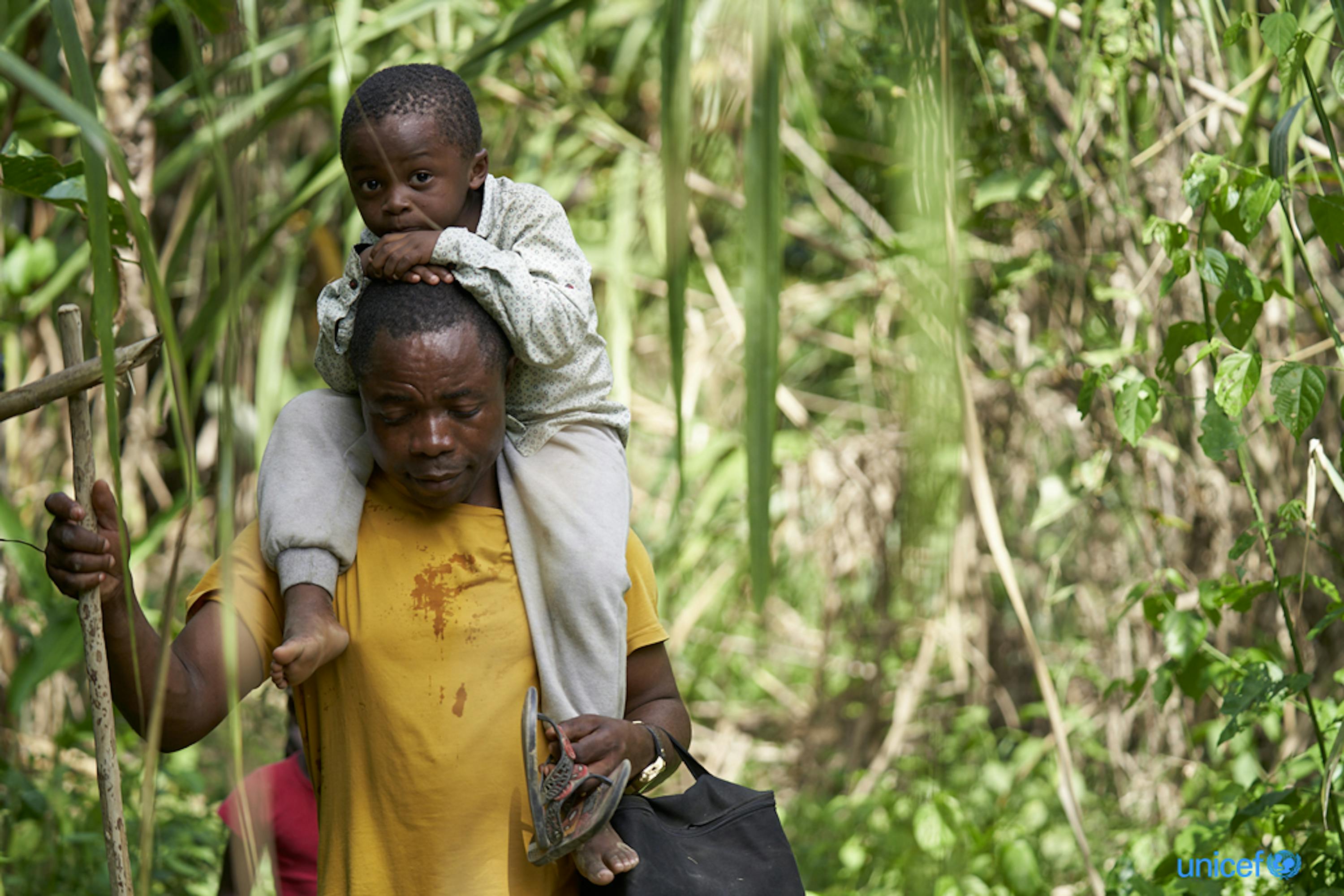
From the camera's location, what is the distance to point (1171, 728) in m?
2.78

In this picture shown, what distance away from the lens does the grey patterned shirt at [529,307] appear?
1.17 metres

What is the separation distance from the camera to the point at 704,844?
1206 mm

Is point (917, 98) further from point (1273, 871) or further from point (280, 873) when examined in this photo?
point (280, 873)

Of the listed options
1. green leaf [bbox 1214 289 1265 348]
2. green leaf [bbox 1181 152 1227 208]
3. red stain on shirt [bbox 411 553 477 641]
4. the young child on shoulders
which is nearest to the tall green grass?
the young child on shoulders

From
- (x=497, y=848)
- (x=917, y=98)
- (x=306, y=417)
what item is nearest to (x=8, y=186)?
(x=306, y=417)

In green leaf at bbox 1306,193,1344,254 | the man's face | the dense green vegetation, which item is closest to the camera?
the dense green vegetation

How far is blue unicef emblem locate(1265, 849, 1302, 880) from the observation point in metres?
1.70

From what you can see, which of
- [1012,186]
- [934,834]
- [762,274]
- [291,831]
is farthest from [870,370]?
[762,274]

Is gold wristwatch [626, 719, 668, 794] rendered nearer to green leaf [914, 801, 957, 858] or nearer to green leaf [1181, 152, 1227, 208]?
green leaf [1181, 152, 1227, 208]

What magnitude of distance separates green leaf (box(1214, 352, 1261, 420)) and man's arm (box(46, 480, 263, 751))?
114 centimetres

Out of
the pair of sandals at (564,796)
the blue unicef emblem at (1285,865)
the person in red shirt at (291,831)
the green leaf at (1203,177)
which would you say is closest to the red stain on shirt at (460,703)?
the pair of sandals at (564,796)

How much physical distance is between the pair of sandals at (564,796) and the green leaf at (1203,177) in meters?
0.99

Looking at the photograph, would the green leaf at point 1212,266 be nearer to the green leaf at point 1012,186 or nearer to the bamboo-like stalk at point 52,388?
the green leaf at point 1012,186

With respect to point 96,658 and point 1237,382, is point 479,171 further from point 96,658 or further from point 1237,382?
point 1237,382
